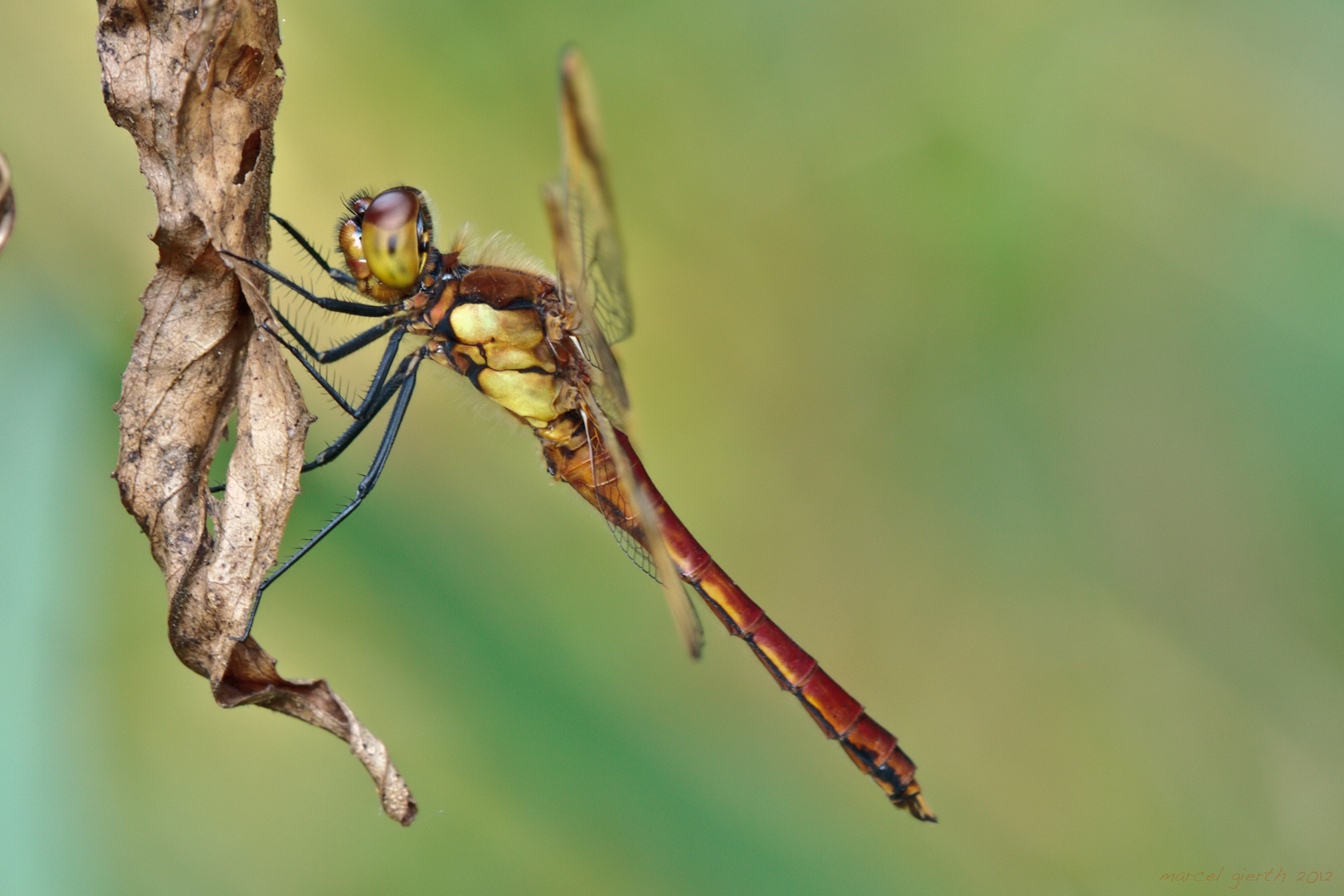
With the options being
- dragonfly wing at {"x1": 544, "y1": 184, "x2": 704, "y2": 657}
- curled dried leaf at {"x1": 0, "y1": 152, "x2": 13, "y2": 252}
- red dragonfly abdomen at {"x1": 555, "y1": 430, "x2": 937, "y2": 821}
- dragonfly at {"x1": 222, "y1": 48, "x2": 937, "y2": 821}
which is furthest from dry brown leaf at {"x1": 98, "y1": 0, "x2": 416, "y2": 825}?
red dragonfly abdomen at {"x1": 555, "y1": 430, "x2": 937, "y2": 821}

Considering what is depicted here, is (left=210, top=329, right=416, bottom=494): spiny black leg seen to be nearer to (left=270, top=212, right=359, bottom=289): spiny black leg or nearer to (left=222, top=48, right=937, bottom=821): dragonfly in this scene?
(left=222, top=48, right=937, bottom=821): dragonfly

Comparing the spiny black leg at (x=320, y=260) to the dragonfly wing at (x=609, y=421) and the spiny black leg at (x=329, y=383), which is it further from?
the dragonfly wing at (x=609, y=421)

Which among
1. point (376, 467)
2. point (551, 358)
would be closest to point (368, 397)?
point (376, 467)

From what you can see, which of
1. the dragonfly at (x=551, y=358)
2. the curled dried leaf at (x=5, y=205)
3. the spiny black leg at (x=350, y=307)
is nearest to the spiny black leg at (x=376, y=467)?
the dragonfly at (x=551, y=358)

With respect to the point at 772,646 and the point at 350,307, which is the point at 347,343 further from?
the point at 772,646

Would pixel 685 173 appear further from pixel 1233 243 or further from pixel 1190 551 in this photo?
pixel 1190 551

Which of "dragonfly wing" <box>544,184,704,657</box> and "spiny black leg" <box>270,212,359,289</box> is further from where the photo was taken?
"spiny black leg" <box>270,212,359,289</box>
